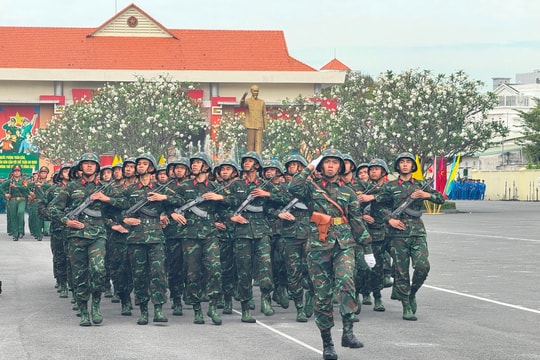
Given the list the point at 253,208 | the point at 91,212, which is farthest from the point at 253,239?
the point at 91,212

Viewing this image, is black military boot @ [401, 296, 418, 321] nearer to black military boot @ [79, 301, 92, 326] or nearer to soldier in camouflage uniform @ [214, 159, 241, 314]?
soldier in camouflage uniform @ [214, 159, 241, 314]

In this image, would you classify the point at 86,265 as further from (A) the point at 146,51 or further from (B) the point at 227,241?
(A) the point at 146,51

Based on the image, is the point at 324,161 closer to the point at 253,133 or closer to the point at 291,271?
the point at 291,271

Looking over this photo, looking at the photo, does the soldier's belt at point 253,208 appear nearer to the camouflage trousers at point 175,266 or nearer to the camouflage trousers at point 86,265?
the camouflage trousers at point 175,266

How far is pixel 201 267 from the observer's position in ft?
46.9

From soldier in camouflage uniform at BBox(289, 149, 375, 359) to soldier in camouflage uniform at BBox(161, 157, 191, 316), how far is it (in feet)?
10.2

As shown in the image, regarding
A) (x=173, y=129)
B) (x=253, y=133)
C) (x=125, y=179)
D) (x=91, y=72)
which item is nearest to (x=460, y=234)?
(x=253, y=133)

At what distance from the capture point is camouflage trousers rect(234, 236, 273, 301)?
47.1 feet

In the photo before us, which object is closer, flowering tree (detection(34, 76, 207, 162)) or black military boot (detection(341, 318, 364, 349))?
black military boot (detection(341, 318, 364, 349))

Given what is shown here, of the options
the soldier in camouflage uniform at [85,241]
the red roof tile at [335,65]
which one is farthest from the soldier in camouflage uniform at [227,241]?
the red roof tile at [335,65]

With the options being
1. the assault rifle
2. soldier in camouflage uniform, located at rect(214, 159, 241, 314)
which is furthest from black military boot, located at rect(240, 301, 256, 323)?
the assault rifle

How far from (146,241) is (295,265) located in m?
1.80

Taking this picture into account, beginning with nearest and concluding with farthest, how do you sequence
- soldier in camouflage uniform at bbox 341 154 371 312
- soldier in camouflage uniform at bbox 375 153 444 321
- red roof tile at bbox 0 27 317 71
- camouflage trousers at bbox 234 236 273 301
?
soldier in camouflage uniform at bbox 341 154 371 312
soldier in camouflage uniform at bbox 375 153 444 321
camouflage trousers at bbox 234 236 273 301
red roof tile at bbox 0 27 317 71

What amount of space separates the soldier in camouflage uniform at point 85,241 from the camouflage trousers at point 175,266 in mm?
1030
